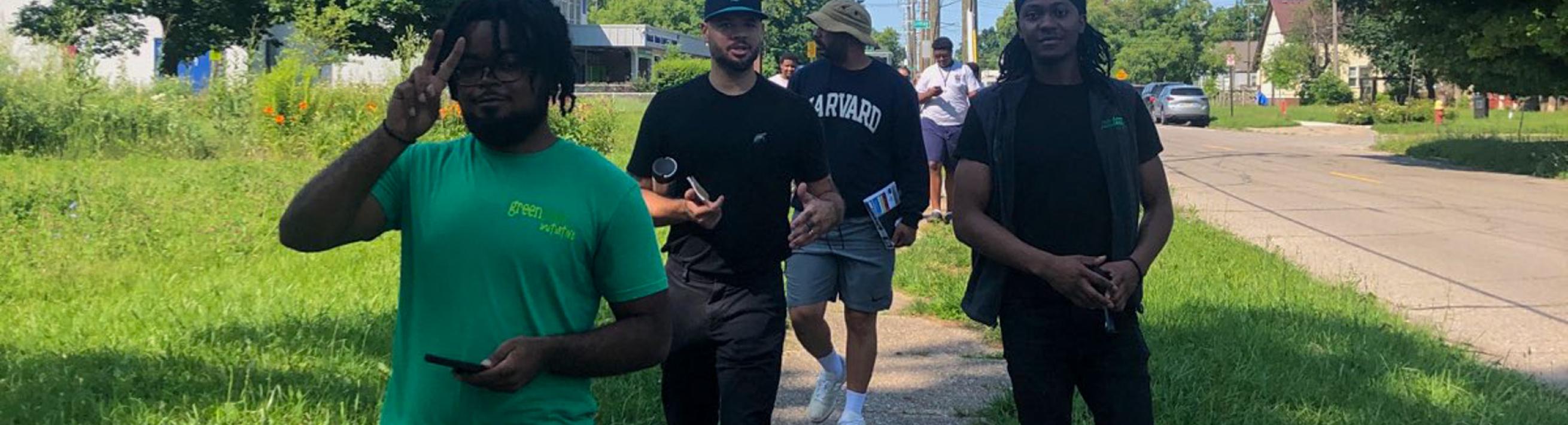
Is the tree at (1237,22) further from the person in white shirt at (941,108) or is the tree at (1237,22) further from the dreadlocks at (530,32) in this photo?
the dreadlocks at (530,32)

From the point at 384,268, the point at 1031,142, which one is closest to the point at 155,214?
the point at 384,268

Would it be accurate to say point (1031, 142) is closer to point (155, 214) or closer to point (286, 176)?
point (155, 214)

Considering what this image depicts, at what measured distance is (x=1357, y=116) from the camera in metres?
44.8

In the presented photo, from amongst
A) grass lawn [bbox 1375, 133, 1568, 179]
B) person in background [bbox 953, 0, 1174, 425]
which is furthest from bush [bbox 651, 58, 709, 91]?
person in background [bbox 953, 0, 1174, 425]

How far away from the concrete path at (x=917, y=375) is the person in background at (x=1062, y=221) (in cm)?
208

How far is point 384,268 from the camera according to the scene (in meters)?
8.17

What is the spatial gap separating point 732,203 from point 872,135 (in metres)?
1.35

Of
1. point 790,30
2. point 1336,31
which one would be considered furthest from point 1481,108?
point 790,30

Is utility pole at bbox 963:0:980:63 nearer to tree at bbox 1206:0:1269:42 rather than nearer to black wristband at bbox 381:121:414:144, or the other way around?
black wristband at bbox 381:121:414:144

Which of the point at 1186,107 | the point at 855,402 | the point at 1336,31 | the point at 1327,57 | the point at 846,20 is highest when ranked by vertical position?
the point at 1336,31

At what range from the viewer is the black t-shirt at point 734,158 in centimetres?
401

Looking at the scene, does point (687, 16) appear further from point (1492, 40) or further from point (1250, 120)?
point (1492, 40)

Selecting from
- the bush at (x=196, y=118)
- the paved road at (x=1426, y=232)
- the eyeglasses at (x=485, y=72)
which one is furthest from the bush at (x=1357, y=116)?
the eyeglasses at (x=485, y=72)

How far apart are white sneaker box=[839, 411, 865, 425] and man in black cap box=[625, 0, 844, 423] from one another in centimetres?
122
